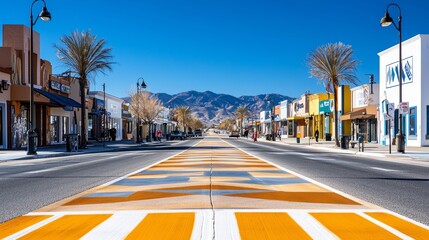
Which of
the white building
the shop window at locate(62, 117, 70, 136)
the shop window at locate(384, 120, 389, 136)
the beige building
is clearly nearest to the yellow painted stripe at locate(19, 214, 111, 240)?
the beige building

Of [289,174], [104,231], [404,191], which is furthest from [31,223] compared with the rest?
[289,174]

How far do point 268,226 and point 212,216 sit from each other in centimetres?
99

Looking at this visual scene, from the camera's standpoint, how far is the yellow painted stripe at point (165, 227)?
5.82 m

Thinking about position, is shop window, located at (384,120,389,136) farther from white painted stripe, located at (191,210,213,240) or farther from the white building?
white painted stripe, located at (191,210,213,240)

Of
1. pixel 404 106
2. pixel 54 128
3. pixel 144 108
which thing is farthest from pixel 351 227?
pixel 144 108

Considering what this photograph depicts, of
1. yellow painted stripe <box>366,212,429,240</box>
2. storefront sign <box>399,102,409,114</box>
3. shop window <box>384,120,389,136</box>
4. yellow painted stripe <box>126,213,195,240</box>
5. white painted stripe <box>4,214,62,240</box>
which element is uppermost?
storefront sign <box>399,102,409,114</box>

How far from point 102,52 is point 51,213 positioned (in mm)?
31876

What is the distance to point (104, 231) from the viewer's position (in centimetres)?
610

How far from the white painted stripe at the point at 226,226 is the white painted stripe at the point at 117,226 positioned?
1.15m

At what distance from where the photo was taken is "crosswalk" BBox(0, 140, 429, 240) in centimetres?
598

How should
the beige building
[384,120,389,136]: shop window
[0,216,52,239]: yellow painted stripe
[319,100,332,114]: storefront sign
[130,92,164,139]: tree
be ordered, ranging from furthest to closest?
1. [130,92,164,139]: tree
2. [319,100,332,114]: storefront sign
3. [384,120,389,136]: shop window
4. the beige building
5. [0,216,52,239]: yellow painted stripe

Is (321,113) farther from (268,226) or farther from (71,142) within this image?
(268,226)

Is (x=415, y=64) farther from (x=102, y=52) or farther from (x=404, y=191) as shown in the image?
(x=404, y=191)

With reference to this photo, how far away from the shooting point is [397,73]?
142ft
